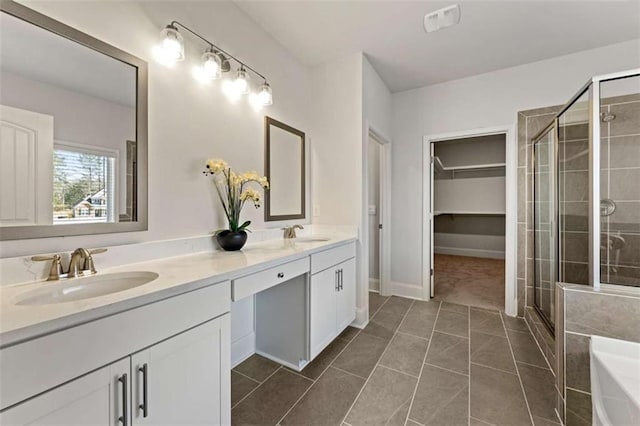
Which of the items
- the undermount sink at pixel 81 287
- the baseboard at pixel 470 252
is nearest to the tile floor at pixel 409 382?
the undermount sink at pixel 81 287

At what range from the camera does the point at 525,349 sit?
207cm

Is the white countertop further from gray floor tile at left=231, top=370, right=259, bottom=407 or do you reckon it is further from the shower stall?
the shower stall

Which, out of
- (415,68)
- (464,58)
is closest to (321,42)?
(415,68)

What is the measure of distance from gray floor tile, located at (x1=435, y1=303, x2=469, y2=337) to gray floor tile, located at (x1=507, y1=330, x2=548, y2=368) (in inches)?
13.7

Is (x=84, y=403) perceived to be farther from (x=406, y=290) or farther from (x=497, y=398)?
(x=406, y=290)

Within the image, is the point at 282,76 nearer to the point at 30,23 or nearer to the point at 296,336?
the point at 30,23

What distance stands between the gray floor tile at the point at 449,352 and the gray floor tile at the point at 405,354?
71 millimetres

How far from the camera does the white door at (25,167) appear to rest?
0.96m

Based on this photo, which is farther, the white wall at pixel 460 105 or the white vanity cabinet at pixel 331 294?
the white wall at pixel 460 105

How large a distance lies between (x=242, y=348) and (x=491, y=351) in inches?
77.4

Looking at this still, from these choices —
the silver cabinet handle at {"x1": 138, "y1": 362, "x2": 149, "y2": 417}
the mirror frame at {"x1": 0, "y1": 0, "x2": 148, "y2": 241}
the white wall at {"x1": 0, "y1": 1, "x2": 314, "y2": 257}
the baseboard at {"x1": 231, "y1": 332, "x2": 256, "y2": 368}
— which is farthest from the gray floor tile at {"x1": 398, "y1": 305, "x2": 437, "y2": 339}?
the mirror frame at {"x1": 0, "y1": 0, "x2": 148, "y2": 241}

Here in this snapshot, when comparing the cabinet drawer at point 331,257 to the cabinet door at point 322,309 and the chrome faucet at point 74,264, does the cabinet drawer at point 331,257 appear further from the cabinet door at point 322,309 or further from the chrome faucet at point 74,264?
the chrome faucet at point 74,264

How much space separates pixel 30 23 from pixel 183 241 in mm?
1107

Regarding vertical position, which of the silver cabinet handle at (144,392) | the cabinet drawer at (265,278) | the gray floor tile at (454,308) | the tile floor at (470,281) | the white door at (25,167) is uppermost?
the white door at (25,167)
